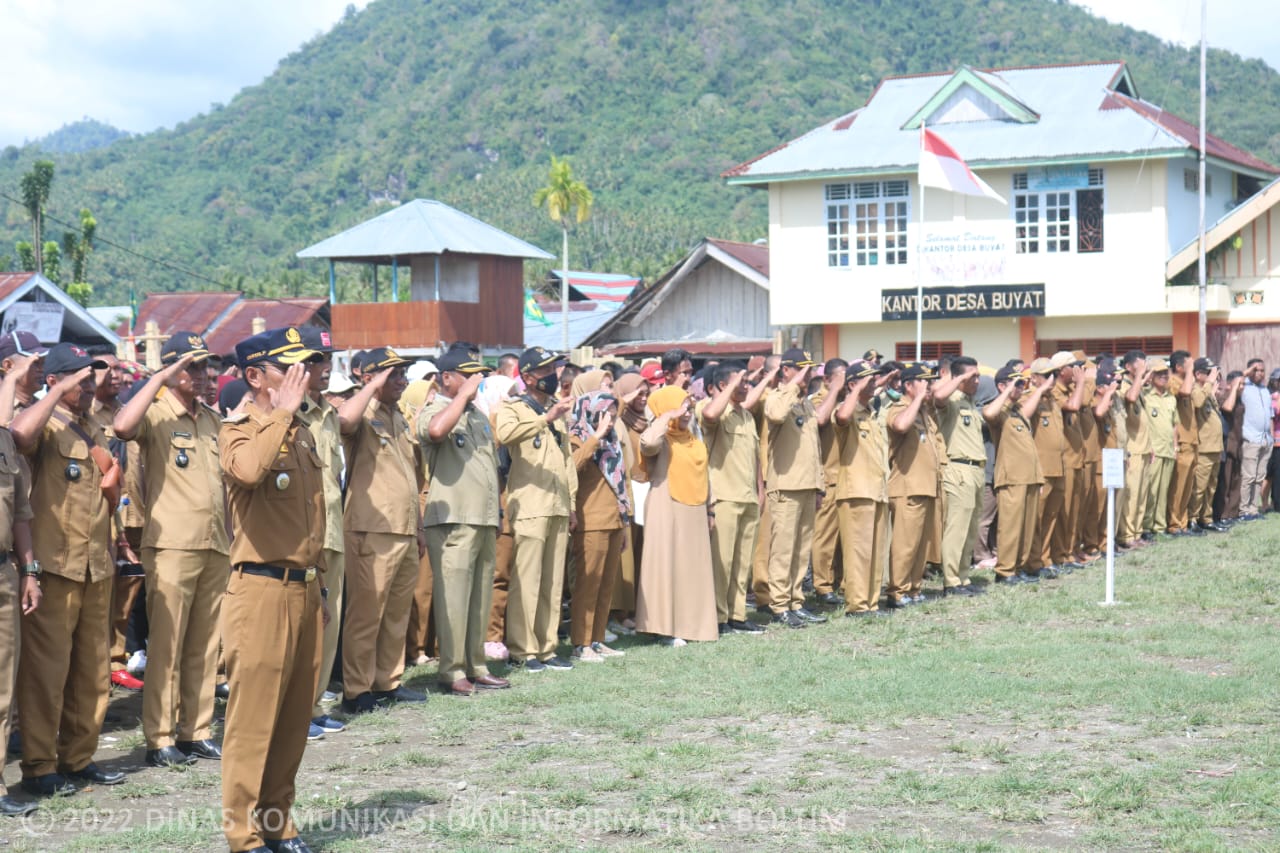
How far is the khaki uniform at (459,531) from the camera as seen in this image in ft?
28.7

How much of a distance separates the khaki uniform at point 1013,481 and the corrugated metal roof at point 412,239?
23587 millimetres

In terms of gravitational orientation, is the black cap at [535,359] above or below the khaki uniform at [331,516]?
above

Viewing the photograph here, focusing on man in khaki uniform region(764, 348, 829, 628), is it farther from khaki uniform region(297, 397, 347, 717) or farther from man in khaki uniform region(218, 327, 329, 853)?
man in khaki uniform region(218, 327, 329, 853)

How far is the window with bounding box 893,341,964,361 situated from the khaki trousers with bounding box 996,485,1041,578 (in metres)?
16.4

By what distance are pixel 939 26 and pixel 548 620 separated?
80.6m

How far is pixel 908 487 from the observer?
11789 millimetres

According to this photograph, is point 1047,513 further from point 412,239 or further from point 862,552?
point 412,239

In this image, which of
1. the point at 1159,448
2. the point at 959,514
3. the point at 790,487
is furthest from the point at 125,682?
the point at 1159,448

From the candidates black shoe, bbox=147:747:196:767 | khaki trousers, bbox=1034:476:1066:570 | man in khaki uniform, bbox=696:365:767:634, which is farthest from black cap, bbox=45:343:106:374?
khaki trousers, bbox=1034:476:1066:570

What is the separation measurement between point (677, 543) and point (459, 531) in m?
2.11

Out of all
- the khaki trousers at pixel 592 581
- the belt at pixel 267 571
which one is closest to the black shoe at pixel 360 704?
the khaki trousers at pixel 592 581

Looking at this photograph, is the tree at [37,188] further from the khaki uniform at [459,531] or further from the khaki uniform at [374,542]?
the khaki uniform at [374,542]

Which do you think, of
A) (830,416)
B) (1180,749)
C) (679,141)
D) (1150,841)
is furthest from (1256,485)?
(679,141)

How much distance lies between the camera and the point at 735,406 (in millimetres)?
10914
